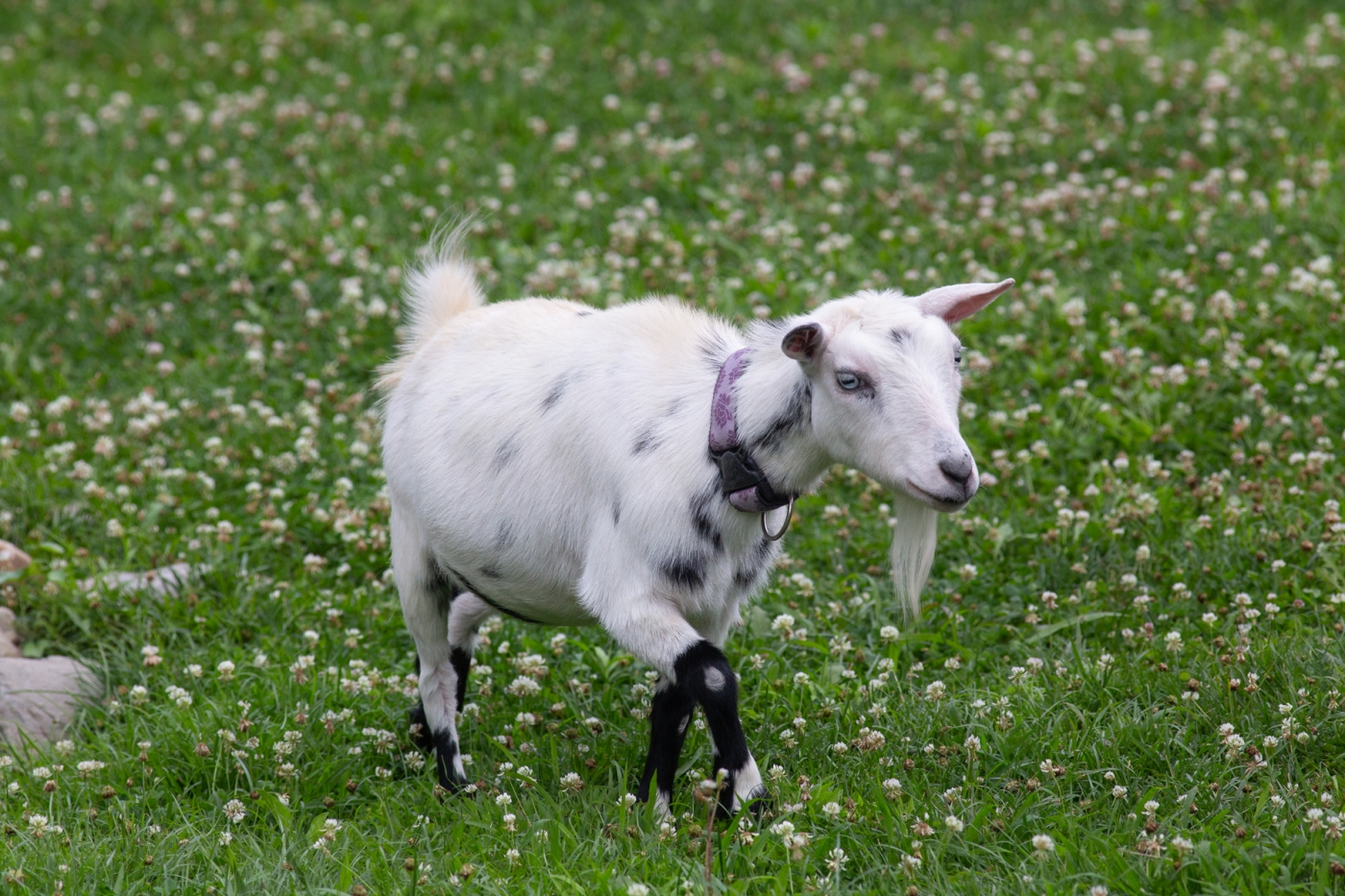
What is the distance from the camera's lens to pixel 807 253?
9.73 metres

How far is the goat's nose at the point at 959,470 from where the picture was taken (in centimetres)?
409

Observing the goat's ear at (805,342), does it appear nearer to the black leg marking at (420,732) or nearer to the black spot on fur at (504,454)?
the black spot on fur at (504,454)

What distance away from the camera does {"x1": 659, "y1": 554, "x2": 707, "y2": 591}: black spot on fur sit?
15.2 feet

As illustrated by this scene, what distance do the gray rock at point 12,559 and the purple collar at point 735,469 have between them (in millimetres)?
4036

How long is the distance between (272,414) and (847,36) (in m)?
7.13

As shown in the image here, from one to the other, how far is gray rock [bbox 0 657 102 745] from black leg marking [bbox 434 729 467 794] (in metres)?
1.69

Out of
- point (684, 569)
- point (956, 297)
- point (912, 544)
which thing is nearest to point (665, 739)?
point (684, 569)

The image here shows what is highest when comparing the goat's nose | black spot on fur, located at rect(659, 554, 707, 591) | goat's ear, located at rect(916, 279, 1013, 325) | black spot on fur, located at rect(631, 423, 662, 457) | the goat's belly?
goat's ear, located at rect(916, 279, 1013, 325)

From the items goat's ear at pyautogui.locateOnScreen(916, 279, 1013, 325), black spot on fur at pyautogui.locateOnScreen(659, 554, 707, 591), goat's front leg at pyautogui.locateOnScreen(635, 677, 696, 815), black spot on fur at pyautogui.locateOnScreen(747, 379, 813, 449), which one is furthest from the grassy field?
goat's ear at pyautogui.locateOnScreen(916, 279, 1013, 325)

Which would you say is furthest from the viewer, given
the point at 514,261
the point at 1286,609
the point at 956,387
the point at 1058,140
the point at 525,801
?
the point at 1058,140

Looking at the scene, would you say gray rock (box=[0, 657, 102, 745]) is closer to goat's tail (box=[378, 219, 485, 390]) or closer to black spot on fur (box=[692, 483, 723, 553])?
goat's tail (box=[378, 219, 485, 390])

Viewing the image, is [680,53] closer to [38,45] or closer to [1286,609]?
[38,45]

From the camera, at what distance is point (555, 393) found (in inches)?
204

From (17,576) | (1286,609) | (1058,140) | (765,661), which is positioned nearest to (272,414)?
(17,576)
